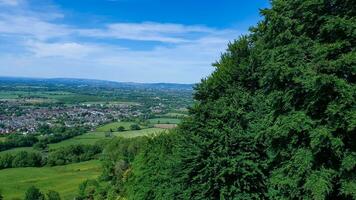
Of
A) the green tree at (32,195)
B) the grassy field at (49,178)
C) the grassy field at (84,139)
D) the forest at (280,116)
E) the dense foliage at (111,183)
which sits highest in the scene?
the forest at (280,116)

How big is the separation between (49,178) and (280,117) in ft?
278

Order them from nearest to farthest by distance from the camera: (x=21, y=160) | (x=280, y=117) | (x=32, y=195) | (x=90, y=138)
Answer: (x=280, y=117) → (x=32, y=195) → (x=21, y=160) → (x=90, y=138)

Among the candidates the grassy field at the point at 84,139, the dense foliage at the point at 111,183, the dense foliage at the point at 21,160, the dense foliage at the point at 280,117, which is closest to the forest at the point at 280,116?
the dense foliage at the point at 280,117

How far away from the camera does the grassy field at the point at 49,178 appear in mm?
83625

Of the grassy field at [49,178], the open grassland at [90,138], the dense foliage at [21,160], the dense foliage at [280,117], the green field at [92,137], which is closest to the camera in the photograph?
the dense foliage at [280,117]

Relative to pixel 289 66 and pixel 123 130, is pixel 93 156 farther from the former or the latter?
pixel 289 66

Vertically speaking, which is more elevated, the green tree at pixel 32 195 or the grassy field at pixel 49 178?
the green tree at pixel 32 195

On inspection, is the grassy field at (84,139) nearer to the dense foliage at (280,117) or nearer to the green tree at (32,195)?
the green tree at (32,195)

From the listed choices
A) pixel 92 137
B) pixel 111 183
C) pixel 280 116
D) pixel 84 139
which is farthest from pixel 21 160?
pixel 280 116

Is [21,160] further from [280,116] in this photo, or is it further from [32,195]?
[280,116]

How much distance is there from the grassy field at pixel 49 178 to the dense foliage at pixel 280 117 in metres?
57.0

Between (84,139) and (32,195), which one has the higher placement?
(32,195)

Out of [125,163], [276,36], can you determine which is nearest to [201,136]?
[276,36]

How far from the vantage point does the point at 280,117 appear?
773 inches
